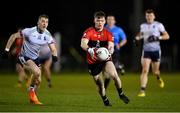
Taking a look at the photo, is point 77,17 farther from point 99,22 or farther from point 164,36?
point 99,22

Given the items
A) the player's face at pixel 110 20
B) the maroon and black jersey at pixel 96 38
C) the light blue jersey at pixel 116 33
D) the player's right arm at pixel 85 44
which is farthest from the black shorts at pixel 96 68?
the light blue jersey at pixel 116 33

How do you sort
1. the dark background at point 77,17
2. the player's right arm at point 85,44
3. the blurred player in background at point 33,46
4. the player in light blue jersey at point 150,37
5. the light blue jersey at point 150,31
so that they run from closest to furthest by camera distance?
the player's right arm at point 85,44 < the blurred player in background at point 33,46 < the player in light blue jersey at point 150,37 < the light blue jersey at point 150,31 < the dark background at point 77,17

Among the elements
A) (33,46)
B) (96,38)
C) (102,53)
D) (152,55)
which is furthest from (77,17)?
(102,53)

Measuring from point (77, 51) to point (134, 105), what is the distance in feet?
100

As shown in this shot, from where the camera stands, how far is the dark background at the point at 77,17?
49972mm

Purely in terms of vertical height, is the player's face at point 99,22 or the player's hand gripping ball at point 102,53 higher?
the player's face at point 99,22

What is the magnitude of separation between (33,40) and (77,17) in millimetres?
35579

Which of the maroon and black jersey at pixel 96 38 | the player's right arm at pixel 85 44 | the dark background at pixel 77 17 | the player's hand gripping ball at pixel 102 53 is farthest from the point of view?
the dark background at pixel 77 17

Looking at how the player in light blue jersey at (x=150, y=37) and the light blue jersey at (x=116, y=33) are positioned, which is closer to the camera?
the player in light blue jersey at (x=150, y=37)

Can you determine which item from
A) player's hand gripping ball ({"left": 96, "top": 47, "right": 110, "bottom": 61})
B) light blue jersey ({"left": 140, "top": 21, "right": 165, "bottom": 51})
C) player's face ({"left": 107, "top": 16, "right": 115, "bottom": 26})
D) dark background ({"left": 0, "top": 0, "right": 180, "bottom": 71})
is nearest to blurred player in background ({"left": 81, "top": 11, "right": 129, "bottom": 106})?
player's hand gripping ball ({"left": 96, "top": 47, "right": 110, "bottom": 61})

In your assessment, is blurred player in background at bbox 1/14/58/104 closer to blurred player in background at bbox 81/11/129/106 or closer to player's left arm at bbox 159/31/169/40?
blurred player in background at bbox 81/11/129/106

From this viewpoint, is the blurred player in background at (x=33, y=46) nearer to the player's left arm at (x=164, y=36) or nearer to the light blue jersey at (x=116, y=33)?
the player's left arm at (x=164, y=36)

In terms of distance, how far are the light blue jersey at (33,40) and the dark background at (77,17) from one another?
A: 28.3 m

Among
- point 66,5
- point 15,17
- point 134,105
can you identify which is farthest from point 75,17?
point 134,105
